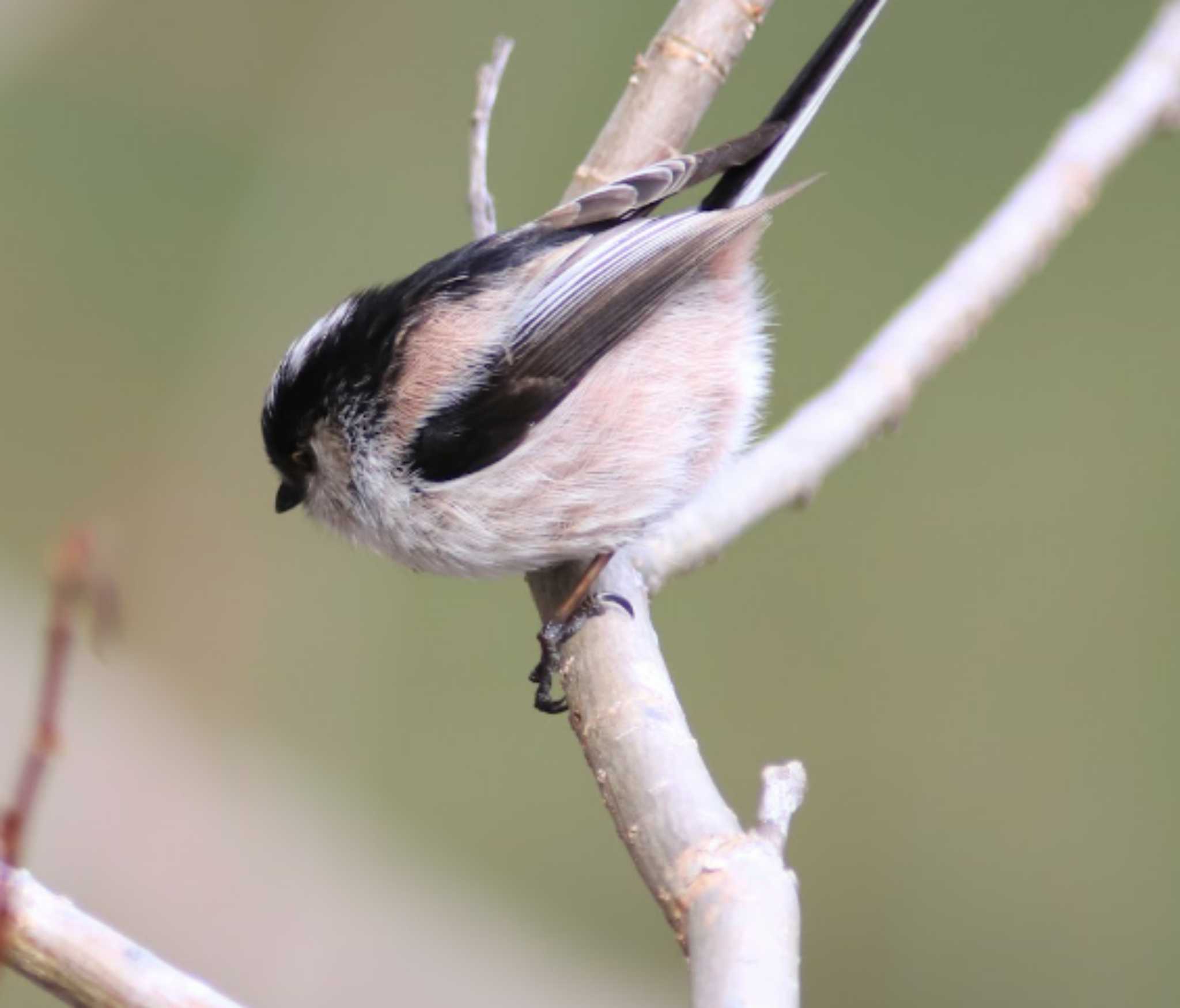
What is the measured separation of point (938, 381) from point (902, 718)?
0.87 meters

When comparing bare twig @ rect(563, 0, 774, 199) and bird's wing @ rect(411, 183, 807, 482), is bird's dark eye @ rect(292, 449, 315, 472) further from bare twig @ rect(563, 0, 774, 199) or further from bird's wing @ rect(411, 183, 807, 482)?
bare twig @ rect(563, 0, 774, 199)

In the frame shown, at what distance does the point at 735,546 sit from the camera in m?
3.56

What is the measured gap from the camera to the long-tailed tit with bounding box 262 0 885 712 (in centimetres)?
191

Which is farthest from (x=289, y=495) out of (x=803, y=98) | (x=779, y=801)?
(x=779, y=801)

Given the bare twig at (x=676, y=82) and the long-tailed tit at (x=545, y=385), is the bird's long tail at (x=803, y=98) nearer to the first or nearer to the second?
the long-tailed tit at (x=545, y=385)

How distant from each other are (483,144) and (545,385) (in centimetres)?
50

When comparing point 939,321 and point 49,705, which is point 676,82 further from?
point 49,705

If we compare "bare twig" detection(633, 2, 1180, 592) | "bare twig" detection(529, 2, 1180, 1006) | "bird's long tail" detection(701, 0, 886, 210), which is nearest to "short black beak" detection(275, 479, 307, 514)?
"bare twig" detection(529, 2, 1180, 1006)

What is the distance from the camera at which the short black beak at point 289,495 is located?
6.91 feet

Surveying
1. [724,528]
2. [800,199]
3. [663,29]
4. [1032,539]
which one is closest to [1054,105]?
[800,199]

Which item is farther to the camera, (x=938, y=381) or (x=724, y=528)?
(x=938, y=381)

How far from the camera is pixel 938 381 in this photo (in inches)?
145

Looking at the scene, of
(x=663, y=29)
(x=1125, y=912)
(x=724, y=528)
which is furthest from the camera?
(x=1125, y=912)

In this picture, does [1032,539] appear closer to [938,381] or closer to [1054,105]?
[938,381]
